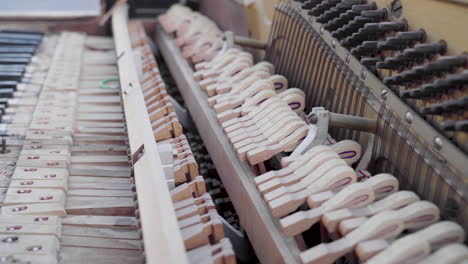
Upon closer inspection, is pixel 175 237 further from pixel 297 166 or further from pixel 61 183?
pixel 61 183

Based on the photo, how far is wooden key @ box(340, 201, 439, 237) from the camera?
69.9 inches

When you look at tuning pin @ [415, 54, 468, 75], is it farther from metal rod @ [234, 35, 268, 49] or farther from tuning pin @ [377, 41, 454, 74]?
metal rod @ [234, 35, 268, 49]

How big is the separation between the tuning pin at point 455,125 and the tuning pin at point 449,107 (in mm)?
48

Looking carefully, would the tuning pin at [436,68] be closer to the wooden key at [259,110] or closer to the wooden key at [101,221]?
the wooden key at [259,110]

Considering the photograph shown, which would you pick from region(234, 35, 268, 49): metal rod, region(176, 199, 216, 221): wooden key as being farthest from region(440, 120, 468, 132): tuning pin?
region(234, 35, 268, 49): metal rod

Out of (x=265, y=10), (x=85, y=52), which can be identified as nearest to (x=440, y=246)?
(x=265, y=10)

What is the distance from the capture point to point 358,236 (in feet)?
5.66

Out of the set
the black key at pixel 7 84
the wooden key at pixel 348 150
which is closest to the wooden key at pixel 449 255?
the wooden key at pixel 348 150

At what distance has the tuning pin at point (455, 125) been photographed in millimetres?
1755

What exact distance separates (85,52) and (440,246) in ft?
13.9

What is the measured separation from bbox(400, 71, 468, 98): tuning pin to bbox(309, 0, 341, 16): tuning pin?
0.98 m

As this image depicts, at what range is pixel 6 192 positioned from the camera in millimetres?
2486

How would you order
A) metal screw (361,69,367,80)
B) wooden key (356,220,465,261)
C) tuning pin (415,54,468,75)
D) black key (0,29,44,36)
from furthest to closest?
black key (0,29,44,36)
metal screw (361,69,367,80)
tuning pin (415,54,468,75)
wooden key (356,220,465,261)

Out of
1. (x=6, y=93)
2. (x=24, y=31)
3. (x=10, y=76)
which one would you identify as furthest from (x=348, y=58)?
(x=24, y=31)
